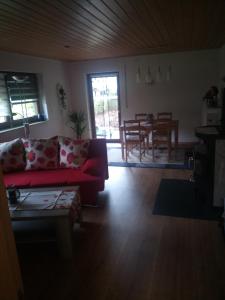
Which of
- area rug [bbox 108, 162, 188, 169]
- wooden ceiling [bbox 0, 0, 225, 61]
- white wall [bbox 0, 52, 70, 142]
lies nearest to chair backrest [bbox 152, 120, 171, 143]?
area rug [bbox 108, 162, 188, 169]

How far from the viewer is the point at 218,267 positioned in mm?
2076

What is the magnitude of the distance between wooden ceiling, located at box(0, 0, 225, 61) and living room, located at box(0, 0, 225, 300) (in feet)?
0.11

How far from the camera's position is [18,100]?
4.72m

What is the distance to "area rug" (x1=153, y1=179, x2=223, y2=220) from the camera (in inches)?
115

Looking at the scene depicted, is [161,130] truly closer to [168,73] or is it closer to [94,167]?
[168,73]

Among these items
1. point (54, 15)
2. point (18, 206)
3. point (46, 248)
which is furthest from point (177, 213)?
point (54, 15)

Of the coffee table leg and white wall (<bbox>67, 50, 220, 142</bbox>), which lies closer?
the coffee table leg

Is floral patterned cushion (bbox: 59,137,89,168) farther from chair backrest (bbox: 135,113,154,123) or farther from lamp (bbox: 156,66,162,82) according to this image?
lamp (bbox: 156,66,162,82)

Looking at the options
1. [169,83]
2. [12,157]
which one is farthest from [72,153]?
[169,83]

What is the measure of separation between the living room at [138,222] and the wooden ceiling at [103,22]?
0.03 metres

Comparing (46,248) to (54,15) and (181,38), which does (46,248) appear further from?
(181,38)

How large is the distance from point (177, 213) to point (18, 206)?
1.84 metres

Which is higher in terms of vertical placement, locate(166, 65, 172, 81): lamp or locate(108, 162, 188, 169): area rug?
locate(166, 65, 172, 81): lamp

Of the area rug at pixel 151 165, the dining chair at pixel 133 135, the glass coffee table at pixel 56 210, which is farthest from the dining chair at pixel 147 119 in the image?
the glass coffee table at pixel 56 210
